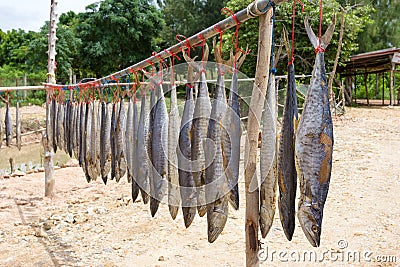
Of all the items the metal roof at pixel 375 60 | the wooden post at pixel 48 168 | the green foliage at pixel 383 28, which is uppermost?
the green foliage at pixel 383 28

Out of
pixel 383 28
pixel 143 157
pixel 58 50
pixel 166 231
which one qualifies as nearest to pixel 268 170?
pixel 143 157

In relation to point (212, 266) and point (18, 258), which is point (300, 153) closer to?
point (212, 266)

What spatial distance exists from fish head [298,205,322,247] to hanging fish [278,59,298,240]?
0.34 ft

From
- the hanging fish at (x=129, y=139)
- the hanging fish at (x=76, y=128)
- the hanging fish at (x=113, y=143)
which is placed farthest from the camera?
the hanging fish at (x=76, y=128)

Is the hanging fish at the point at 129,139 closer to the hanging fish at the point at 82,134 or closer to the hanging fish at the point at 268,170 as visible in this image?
the hanging fish at the point at 82,134

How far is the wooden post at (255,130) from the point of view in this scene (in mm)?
1946

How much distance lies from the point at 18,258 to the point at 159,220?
75.2 inches

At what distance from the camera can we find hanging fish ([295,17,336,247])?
1.49m

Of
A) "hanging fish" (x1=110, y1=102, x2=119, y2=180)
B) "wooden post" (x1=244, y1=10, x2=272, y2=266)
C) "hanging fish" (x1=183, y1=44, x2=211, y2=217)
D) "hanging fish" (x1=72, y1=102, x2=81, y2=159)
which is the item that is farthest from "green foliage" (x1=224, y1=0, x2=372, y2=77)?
"hanging fish" (x1=183, y1=44, x2=211, y2=217)

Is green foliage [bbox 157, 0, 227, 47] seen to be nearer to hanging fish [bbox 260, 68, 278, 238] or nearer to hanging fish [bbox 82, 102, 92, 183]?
hanging fish [bbox 82, 102, 92, 183]

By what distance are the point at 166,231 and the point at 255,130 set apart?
3.16 meters

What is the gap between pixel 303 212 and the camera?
59.6 inches

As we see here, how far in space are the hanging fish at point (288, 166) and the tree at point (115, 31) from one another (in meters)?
23.6

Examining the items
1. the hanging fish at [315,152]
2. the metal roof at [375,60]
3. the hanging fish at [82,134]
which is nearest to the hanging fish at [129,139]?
the hanging fish at [82,134]
